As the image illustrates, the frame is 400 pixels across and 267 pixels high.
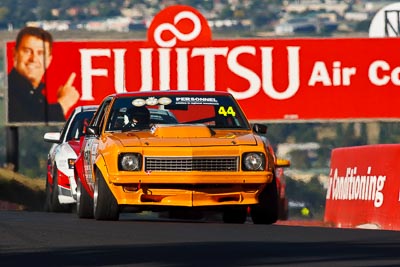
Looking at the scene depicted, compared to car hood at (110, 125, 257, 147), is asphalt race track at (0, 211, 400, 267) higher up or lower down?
lower down

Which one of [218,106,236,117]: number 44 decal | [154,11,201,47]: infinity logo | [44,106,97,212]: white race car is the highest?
[218,106,236,117]: number 44 decal

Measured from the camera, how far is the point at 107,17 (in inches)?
7854

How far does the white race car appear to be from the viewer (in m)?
21.9

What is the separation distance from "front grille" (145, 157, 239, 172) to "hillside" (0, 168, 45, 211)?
1351 centimetres

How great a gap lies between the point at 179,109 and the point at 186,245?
14.9 feet

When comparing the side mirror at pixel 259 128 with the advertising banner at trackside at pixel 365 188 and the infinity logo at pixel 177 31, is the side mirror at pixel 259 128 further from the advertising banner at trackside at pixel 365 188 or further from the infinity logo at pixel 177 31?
the infinity logo at pixel 177 31

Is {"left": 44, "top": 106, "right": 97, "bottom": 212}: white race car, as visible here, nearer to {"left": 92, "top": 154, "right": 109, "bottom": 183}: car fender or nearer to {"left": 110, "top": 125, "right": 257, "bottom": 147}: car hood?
{"left": 92, "top": 154, "right": 109, "bottom": 183}: car fender

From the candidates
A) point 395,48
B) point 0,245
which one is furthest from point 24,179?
point 0,245

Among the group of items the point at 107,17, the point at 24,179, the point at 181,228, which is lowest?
the point at 107,17

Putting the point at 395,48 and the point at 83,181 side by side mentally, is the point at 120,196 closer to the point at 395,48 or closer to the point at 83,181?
the point at 83,181

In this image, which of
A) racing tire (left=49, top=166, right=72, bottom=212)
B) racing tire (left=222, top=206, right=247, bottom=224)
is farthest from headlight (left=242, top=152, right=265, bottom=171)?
racing tire (left=49, top=166, right=72, bottom=212)

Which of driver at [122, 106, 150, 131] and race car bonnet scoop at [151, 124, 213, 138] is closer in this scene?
race car bonnet scoop at [151, 124, 213, 138]

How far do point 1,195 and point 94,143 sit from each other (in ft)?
47.6

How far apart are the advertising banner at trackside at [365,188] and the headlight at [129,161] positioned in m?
3.88
